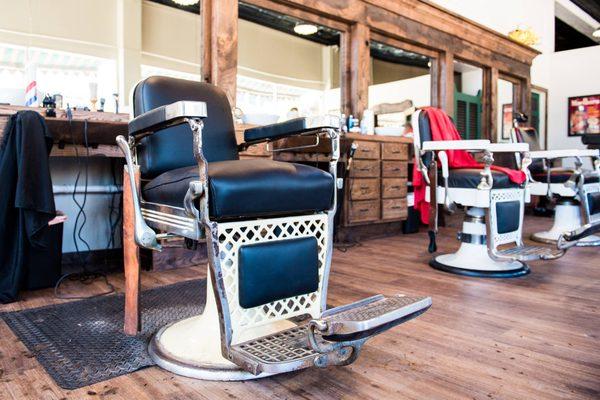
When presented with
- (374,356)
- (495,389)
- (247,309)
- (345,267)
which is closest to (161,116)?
(247,309)

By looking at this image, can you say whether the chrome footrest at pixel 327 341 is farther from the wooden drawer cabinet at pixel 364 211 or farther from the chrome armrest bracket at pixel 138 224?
the wooden drawer cabinet at pixel 364 211

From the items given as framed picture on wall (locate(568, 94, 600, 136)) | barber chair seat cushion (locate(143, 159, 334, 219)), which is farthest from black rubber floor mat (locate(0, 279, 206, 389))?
framed picture on wall (locate(568, 94, 600, 136))

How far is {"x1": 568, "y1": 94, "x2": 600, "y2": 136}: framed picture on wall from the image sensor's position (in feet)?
24.3

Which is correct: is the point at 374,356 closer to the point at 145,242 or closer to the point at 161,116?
the point at 145,242

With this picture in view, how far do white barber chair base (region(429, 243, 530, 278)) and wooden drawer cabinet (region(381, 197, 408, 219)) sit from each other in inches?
44.8

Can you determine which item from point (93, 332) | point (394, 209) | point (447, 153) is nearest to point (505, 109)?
point (394, 209)

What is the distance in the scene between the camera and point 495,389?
1.15 metres

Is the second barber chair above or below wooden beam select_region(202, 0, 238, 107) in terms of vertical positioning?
below

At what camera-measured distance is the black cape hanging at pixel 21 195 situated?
6.25ft

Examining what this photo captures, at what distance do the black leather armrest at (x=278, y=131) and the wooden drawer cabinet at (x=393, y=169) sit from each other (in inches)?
90.5

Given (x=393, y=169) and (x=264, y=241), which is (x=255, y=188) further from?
(x=393, y=169)

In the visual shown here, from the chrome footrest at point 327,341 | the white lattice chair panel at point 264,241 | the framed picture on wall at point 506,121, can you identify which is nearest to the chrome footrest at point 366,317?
the chrome footrest at point 327,341

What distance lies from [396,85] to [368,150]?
1.77 meters

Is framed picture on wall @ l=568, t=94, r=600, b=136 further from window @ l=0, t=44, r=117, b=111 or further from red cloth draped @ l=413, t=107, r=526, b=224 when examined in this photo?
window @ l=0, t=44, r=117, b=111
